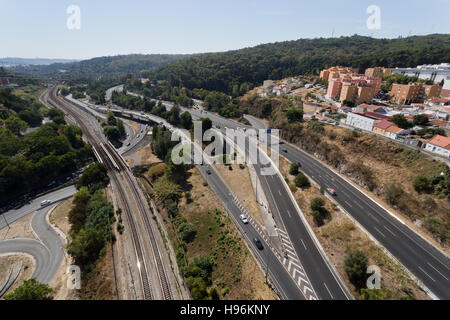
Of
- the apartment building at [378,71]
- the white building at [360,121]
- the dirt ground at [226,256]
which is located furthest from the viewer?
the apartment building at [378,71]

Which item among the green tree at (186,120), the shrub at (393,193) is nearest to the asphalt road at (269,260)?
the shrub at (393,193)

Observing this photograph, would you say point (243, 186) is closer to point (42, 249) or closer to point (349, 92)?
point (42, 249)

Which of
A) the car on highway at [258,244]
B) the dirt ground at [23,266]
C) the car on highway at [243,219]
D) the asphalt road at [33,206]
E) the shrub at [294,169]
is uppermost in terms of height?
the shrub at [294,169]

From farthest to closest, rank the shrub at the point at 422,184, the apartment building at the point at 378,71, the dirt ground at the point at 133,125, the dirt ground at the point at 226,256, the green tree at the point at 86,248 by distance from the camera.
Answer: the apartment building at the point at 378,71 → the dirt ground at the point at 133,125 → the shrub at the point at 422,184 → the green tree at the point at 86,248 → the dirt ground at the point at 226,256

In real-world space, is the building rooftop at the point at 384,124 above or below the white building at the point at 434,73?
below

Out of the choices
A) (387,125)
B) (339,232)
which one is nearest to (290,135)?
(387,125)

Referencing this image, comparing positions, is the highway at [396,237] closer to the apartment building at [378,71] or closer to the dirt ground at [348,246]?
the dirt ground at [348,246]

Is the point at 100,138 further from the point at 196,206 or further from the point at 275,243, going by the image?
the point at 275,243
